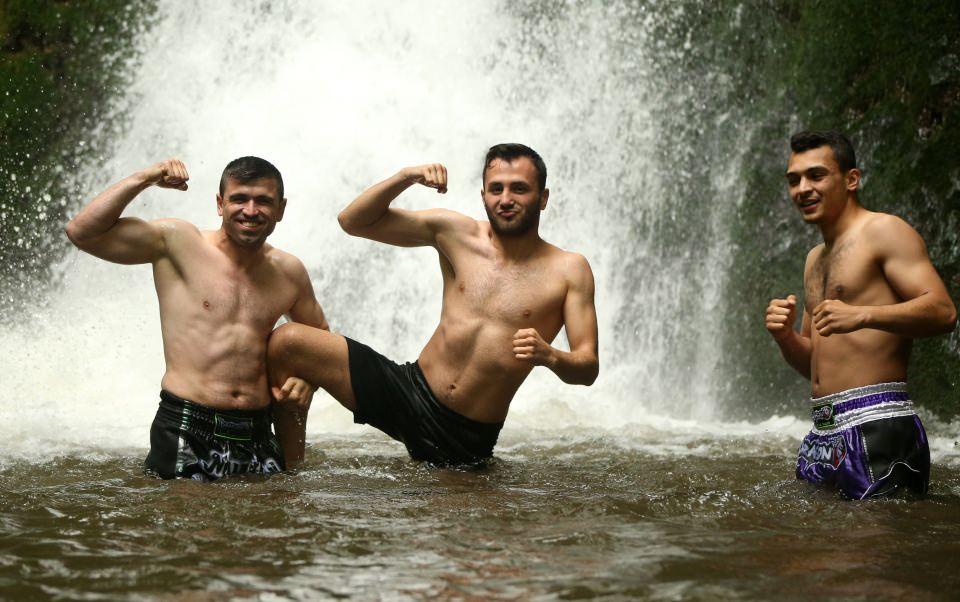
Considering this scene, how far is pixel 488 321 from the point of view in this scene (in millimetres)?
4977

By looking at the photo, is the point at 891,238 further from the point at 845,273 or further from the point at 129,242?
the point at 129,242

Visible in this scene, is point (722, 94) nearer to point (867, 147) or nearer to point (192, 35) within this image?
point (867, 147)

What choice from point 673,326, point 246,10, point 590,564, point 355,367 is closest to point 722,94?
point 673,326

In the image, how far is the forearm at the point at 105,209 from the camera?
450cm

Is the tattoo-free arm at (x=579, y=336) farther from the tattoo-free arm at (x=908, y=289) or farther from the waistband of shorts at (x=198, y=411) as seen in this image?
the waistband of shorts at (x=198, y=411)

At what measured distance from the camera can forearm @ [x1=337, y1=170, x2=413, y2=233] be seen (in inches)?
191

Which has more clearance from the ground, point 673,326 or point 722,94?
point 722,94

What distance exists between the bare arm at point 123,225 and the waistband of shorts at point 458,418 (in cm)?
129

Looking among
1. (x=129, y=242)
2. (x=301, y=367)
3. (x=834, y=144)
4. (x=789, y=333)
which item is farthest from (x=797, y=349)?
(x=129, y=242)

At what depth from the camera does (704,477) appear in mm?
4930

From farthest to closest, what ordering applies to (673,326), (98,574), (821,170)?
(673,326) → (821,170) → (98,574)

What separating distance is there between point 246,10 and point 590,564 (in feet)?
31.8

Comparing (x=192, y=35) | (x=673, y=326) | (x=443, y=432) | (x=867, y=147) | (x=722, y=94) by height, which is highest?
(x=192, y=35)

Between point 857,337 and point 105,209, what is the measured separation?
9.87 ft
